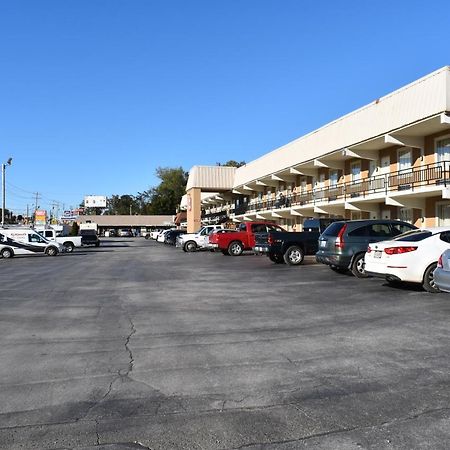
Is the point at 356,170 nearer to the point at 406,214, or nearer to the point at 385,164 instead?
the point at 385,164

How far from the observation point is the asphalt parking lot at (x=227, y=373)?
4141 mm

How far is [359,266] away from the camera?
15414mm

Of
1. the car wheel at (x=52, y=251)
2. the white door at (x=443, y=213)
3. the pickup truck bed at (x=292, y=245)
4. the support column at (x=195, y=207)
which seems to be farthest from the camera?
the support column at (x=195, y=207)

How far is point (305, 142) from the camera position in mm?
37406

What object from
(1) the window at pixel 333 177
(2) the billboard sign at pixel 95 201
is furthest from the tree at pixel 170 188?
(1) the window at pixel 333 177

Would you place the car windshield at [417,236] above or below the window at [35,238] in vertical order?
above

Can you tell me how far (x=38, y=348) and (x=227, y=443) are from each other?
397 centimetres

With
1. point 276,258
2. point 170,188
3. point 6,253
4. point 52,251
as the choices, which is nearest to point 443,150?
point 276,258

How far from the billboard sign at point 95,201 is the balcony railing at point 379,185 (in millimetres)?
121883

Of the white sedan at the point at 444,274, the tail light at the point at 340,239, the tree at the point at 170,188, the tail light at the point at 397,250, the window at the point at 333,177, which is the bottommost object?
the white sedan at the point at 444,274

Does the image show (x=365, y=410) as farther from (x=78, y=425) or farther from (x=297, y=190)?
(x=297, y=190)

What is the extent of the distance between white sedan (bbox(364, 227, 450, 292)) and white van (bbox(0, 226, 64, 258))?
2702 centimetres

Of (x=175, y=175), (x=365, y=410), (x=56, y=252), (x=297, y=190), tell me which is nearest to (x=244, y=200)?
(x=297, y=190)

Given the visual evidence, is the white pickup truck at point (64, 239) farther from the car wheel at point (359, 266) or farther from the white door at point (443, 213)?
the car wheel at point (359, 266)
